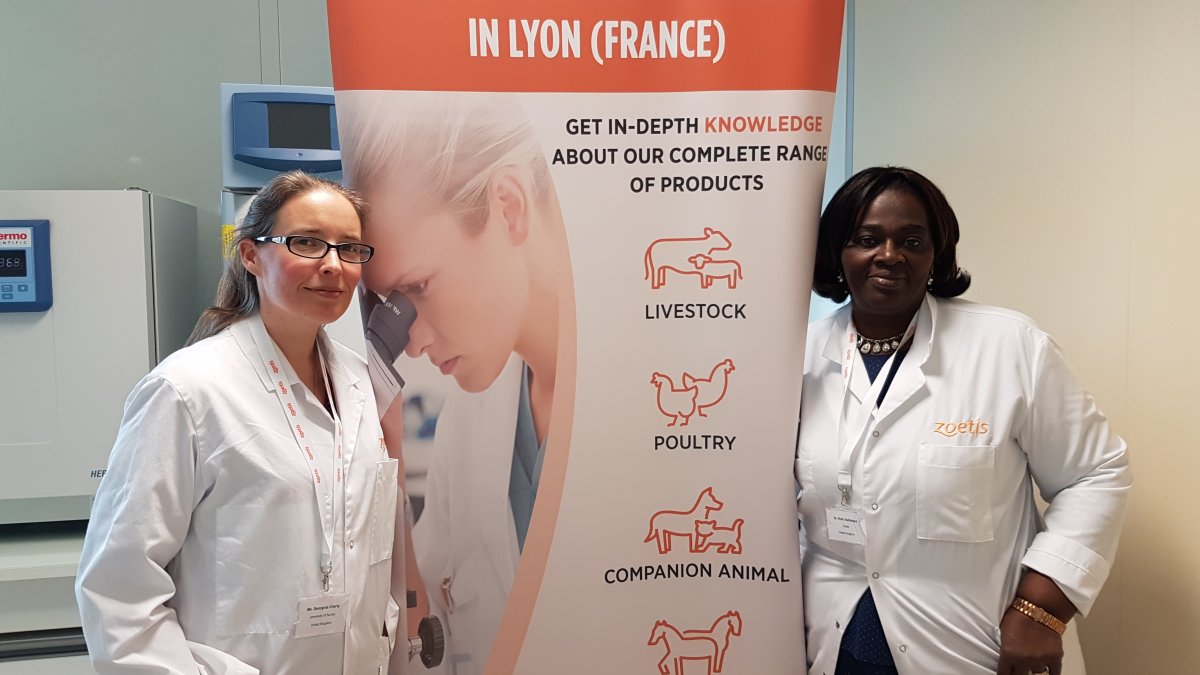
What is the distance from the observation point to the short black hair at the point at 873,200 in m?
1.48

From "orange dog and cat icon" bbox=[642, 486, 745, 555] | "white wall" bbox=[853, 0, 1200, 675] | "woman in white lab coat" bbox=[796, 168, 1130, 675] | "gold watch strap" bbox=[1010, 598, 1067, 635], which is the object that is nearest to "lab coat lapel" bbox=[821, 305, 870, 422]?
"woman in white lab coat" bbox=[796, 168, 1130, 675]

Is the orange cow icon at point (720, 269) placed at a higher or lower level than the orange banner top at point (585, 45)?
lower

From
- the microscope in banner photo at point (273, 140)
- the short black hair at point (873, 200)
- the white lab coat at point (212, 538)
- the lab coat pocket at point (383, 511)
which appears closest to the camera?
the white lab coat at point (212, 538)

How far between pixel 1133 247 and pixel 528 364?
1234 millimetres

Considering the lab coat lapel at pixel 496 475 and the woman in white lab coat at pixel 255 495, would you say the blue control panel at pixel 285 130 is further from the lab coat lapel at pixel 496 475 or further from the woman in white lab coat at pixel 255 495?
the lab coat lapel at pixel 496 475

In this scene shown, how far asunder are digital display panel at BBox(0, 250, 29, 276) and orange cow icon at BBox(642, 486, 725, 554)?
1.71 meters

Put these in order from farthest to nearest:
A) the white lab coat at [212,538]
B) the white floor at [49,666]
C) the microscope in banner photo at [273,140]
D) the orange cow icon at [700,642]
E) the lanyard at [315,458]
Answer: the microscope in banner photo at [273,140] → the white floor at [49,666] → the orange cow icon at [700,642] → the lanyard at [315,458] → the white lab coat at [212,538]

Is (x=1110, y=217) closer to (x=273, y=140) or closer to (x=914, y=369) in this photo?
(x=914, y=369)

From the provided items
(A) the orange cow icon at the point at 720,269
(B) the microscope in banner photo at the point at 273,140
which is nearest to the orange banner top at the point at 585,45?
(A) the orange cow icon at the point at 720,269

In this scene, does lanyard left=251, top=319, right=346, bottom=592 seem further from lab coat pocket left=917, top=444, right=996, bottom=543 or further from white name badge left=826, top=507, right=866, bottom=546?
lab coat pocket left=917, top=444, right=996, bottom=543

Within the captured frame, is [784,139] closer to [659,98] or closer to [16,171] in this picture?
[659,98]

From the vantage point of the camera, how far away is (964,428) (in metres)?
1.41

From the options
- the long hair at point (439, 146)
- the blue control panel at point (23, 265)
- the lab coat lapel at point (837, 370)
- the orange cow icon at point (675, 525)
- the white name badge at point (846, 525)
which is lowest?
the orange cow icon at point (675, 525)

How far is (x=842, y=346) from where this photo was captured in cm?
158
